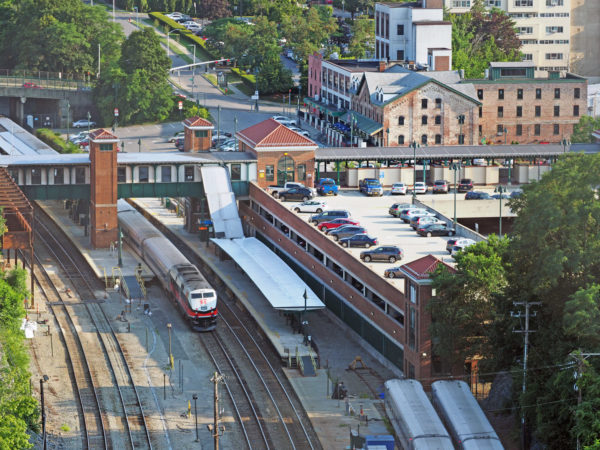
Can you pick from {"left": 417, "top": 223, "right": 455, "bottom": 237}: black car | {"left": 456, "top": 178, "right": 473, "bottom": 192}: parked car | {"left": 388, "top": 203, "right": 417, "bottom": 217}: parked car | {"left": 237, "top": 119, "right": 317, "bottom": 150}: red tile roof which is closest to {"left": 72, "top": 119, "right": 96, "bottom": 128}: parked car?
{"left": 237, "top": 119, "right": 317, "bottom": 150}: red tile roof

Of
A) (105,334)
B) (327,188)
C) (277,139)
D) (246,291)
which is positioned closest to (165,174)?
(277,139)

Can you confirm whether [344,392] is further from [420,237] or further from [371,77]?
[371,77]

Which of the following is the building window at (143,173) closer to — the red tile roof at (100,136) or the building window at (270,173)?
the red tile roof at (100,136)

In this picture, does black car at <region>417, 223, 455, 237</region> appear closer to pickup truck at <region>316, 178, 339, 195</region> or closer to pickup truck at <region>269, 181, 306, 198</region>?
pickup truck at <region>269, 181, 306, 198</region>

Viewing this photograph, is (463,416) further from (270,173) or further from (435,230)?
(270,173)

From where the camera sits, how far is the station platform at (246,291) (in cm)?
9381

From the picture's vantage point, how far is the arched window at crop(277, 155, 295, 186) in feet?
416

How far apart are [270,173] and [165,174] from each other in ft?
30.0

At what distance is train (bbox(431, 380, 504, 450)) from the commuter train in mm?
22276

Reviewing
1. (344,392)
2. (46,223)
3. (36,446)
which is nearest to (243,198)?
(46,223)

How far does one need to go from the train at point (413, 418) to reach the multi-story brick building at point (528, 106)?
293ft

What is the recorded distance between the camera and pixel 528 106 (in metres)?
168

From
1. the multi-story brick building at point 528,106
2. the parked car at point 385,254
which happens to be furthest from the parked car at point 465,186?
the multi-story brick building at point 528,106

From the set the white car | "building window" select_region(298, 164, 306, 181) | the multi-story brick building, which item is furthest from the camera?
the multi-story brick building
